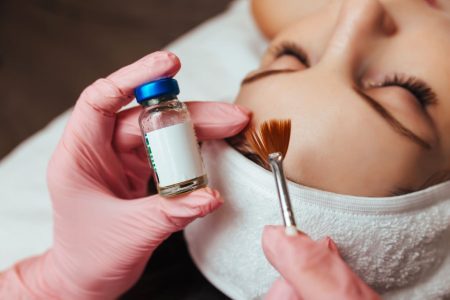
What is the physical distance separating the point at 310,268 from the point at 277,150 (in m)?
0.17

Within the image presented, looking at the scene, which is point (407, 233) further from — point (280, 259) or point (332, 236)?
point (280, 259)

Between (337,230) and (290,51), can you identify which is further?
(290,51)

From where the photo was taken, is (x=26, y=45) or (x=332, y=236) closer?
(x=332, y=236)

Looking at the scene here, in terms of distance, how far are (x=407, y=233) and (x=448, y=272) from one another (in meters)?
0.14

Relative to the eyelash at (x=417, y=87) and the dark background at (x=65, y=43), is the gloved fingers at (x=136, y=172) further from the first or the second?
the dark background at (x=65, y=43)

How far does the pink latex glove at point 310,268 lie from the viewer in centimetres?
61

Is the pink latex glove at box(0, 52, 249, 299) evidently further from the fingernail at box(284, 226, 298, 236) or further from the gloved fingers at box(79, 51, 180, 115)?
the fingernail at box(284, 226, 298, 236)

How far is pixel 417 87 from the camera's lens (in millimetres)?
754

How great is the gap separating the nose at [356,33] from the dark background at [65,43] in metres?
1.31

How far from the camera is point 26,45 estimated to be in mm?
2072

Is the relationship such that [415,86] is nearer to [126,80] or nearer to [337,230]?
[337,230]

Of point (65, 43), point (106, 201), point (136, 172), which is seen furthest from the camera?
point (65, 43)

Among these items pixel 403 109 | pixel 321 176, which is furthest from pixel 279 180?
pixel 403 109

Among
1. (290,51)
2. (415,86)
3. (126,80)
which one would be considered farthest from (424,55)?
(126,80)
